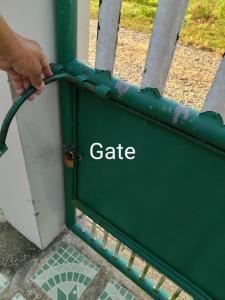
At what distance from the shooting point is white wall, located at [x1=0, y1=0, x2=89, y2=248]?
84cm

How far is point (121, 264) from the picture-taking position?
153cm

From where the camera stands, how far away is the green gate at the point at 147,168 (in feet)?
2.77

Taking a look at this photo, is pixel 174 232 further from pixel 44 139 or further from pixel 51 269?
pixel 51 269

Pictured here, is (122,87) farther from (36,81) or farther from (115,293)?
(115,293)

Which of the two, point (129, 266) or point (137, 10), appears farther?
point (129, 266)

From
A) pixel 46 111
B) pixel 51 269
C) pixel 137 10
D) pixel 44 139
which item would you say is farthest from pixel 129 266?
pixel 137 10

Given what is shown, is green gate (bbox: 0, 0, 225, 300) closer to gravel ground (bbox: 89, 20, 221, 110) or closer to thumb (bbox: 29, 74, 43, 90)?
thumb (bbox: 29, 74, 43, 90)

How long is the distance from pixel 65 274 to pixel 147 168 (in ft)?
2.75

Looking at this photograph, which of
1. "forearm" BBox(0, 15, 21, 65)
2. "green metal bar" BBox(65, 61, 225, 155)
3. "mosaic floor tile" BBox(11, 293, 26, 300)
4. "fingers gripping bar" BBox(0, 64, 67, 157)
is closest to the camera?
"forearm" BBox(0, 15, 21, 65)

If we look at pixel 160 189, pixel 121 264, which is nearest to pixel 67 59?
pixel 160 189

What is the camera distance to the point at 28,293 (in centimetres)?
146

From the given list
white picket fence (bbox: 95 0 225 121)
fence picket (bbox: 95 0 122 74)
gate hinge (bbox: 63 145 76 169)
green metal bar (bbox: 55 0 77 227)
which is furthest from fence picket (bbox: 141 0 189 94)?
gate hinge (bbox: 63 145 76 169)

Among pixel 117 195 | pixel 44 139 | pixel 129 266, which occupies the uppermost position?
pixel 44 139

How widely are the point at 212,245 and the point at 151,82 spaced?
59 centimetres
